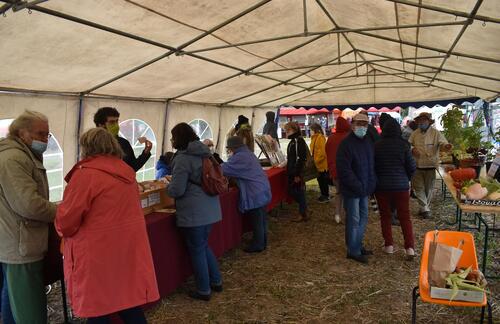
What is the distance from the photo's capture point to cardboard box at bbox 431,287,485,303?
2008 millimetres

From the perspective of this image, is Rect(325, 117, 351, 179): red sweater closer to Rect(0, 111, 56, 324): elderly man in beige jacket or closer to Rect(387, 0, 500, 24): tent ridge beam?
Rect(387, 0, 500, 24): tent ridge beam

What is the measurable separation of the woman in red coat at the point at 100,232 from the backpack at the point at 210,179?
35.1 inches

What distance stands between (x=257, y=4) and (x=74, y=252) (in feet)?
9.68

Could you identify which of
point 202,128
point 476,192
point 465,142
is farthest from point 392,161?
point 202,128

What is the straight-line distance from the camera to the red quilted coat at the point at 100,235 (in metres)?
1.78

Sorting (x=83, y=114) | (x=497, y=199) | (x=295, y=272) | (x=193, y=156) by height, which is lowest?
(x=295, y=272)

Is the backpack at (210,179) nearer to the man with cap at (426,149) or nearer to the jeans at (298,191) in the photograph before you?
the jeans at (298,191)

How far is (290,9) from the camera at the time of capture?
4.13m

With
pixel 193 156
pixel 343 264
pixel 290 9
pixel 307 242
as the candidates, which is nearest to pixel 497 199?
pixel 343 264

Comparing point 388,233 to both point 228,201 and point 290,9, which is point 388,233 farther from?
point 290,9

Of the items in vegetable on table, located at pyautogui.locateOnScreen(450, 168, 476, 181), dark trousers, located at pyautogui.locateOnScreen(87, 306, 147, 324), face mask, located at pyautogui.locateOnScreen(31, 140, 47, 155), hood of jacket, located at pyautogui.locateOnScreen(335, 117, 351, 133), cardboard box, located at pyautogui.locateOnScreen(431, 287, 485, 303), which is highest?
hood of jacket, located at pyautogui.locateOnScreen(335, 117, 351, 133)

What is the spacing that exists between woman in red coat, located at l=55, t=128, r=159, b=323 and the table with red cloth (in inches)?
21.4

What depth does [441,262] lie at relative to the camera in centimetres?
208

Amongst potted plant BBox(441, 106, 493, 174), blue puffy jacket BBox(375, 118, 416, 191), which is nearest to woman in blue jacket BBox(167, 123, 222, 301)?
blue puffy jacket BBox(375, 118, 416, 191)
